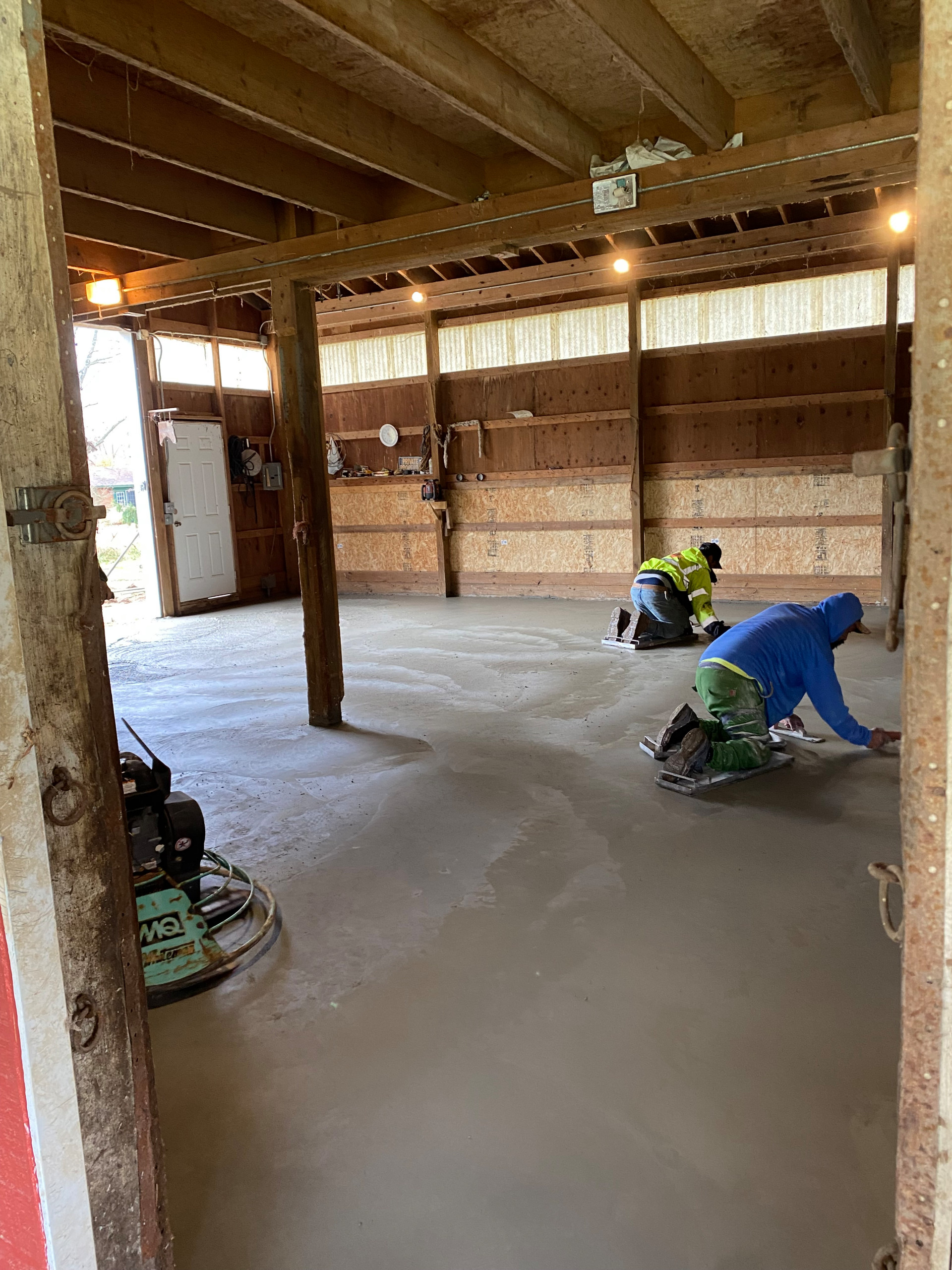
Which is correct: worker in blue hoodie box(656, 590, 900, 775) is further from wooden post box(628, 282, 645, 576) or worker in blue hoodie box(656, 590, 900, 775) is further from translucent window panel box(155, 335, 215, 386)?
translucent window panel box(155, 335, 215, 386)

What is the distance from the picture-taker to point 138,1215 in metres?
1.66

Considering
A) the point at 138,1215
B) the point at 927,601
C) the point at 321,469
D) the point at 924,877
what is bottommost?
the point at 138,1215

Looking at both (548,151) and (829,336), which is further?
(829,336)

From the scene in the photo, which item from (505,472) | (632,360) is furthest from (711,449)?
(505,472)

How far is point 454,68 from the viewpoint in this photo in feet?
12.7

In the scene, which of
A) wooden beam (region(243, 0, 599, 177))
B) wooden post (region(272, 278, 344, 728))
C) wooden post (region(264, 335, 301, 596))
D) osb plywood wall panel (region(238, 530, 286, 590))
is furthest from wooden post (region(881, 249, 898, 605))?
osb plywood wall panel (region(238, 530, 286, 590))

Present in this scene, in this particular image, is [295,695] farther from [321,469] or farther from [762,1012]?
[762,1012]

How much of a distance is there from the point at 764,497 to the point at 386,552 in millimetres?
5716

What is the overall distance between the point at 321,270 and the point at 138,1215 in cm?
560

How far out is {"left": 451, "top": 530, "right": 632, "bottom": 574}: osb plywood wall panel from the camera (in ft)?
38.5

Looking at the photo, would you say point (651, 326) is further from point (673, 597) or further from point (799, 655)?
point (799, 655)

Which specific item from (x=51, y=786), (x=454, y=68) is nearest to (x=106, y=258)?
(x=454, y=68)

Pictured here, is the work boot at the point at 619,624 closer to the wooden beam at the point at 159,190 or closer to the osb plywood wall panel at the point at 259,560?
the wooden beam at the point at 159,190

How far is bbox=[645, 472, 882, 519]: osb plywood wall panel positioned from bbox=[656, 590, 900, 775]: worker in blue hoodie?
5807 millimetres
